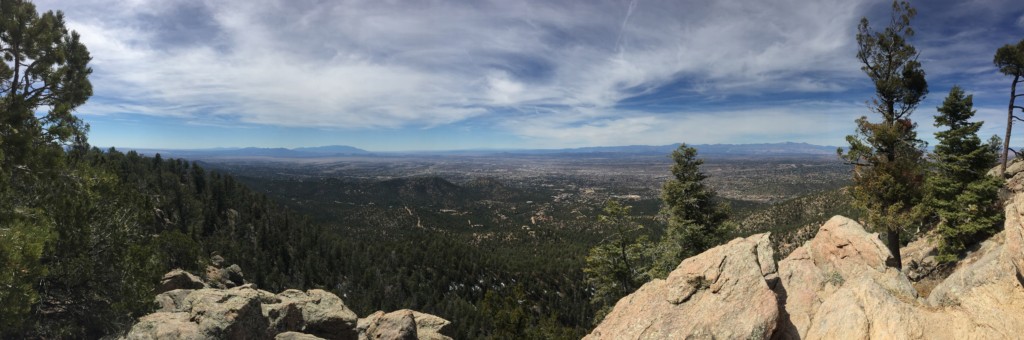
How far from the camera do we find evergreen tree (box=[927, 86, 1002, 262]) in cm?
2395

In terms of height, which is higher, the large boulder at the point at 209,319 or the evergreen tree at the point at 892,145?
the evergreen tree at the point at 892,145

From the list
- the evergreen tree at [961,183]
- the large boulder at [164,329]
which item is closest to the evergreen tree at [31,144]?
the large boulder at [164,329]

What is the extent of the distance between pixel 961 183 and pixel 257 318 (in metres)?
42.7

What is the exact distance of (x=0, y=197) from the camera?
1588cm

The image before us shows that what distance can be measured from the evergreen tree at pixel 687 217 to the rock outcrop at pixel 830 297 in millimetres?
8477

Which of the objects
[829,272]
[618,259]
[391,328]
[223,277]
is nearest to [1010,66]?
[829,272]

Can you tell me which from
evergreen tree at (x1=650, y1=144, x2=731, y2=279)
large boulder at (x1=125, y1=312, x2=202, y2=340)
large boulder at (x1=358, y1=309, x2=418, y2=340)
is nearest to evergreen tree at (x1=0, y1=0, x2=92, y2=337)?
large boulder at (x1=125, y1=312, x2=202, y2=340)

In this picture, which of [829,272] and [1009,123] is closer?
[829,272]

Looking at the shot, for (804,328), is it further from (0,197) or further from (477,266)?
(477,266)

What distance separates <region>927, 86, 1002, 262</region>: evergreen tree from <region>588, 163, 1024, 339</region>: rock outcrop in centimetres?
168

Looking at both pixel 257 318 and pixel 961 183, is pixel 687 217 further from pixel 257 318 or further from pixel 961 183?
pixel 257 318

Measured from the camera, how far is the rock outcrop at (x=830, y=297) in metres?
13.5

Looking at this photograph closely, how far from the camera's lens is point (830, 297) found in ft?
56.0

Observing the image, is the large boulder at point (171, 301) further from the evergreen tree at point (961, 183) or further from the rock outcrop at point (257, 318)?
the evergreen tree at point (961, 183)
